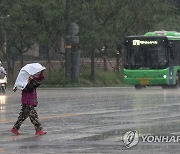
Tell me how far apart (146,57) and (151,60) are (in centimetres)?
41

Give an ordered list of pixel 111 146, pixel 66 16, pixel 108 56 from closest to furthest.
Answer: pixel 111 146 < pixel 66 16 < pixel 108 56

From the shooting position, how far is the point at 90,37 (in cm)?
5056

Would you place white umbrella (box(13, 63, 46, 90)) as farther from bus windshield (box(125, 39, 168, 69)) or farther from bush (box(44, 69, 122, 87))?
bush (box(44, 69, 122, 87))

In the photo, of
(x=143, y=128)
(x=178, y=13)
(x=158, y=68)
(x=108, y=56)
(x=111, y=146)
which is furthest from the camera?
(x=178, y=13)

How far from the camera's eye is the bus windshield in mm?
44281

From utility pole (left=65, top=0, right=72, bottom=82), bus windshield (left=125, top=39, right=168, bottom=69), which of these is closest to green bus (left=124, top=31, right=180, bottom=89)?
bus windshield (left=125, top=39, right=168, bottom=69)

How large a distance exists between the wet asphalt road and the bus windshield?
1467 centimetres

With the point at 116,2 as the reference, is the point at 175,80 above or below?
below

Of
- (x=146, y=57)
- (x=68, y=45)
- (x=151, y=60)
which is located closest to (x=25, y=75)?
(x=151, y=60)

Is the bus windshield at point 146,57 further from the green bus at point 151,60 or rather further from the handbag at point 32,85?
the handbag at point 32,85

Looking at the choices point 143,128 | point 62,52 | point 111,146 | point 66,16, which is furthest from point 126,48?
point 111,146

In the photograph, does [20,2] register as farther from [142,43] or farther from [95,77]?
[142,43]

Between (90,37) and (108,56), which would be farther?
(108,56)

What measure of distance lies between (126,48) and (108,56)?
13.3m
